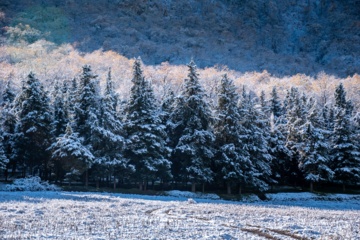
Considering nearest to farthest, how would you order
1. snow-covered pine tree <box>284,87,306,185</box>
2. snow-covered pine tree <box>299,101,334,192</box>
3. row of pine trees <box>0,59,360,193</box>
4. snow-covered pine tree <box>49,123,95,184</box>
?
snow-covered pine tree <box>49,123,95,184</box> → row of pine trees <box>0,59,360,193</box> → snow-covered pine tree <box>299,101,334,192</box> → snow-covered pine tree <box>284,87,306,185</box>

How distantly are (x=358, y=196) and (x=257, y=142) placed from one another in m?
15.3

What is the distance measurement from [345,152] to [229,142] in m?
18.2

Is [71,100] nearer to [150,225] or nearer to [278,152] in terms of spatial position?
[278,152]

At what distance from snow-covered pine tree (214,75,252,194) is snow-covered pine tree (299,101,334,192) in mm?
10649

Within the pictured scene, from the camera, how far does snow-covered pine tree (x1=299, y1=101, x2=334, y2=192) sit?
2058 inches

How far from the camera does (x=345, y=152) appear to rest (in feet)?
181

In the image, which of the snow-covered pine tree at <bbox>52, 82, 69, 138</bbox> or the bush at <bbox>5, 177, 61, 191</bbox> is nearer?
the bush at <bbox>5, 177, 61, 191</bbox>

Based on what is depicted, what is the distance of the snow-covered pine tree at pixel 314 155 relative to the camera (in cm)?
5228

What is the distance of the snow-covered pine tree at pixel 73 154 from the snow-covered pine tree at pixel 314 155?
92.1 ft

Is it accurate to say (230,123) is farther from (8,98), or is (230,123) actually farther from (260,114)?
(8,98)

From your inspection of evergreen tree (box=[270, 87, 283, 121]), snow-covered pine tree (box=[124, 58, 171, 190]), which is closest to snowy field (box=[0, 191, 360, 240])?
snow-covered pine tree (box=[124, 58, 171, 190])

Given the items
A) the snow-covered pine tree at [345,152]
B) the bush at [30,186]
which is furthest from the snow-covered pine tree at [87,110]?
the snow-covered pine tree at [345,152]

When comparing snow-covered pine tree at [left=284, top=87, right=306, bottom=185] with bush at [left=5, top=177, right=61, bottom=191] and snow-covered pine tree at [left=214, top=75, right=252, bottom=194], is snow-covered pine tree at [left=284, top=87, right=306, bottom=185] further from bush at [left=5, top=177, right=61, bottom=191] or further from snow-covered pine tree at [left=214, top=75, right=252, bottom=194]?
bush at [left=5, top=177, right=61, bottom=191]

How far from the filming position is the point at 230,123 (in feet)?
156
